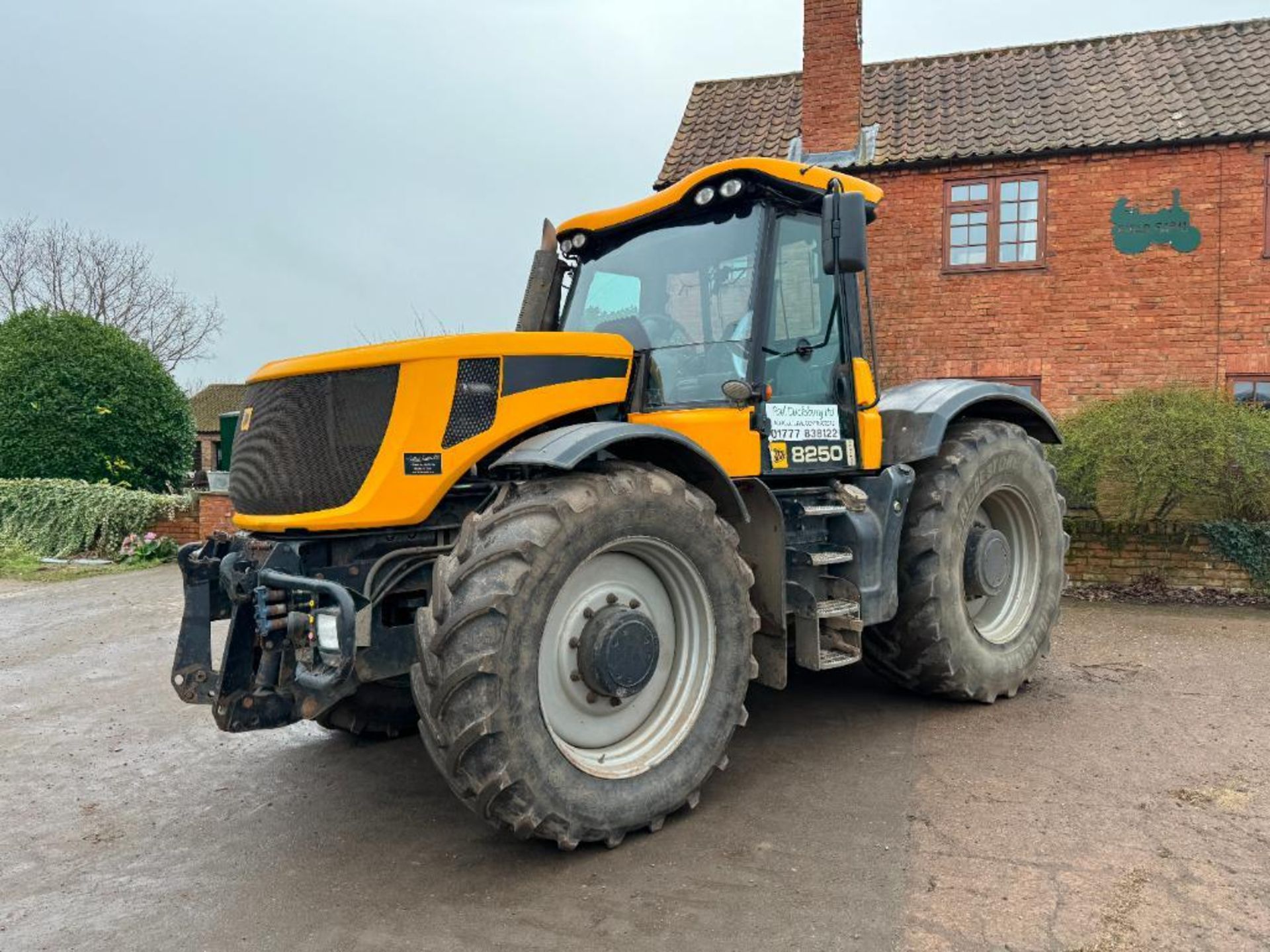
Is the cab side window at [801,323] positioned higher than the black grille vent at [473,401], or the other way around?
the cab side window at [801,323]

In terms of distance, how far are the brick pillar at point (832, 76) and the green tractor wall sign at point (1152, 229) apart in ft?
11.3

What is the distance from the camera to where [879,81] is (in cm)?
1400

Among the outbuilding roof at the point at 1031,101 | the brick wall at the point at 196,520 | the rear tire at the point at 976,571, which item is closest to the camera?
the rear tire at the point at 976,571

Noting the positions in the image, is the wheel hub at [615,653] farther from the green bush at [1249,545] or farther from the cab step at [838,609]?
the green bush at [1249,545]

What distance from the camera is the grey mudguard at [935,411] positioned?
4.97 m

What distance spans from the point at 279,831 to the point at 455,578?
1.45m

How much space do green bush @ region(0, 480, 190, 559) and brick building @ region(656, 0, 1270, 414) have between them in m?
8.29

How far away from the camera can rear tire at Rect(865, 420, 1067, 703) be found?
492 cm

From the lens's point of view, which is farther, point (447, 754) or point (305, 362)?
point (305, 362)

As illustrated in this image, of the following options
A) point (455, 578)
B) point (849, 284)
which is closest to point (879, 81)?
point (849, 284)

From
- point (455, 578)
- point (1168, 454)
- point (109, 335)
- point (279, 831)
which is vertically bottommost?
point (279, 831)

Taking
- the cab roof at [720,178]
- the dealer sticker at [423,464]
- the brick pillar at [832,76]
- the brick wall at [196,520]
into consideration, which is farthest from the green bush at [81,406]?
the dealer sticker at [423,464]

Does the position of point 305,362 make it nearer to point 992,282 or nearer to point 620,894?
point 620,894

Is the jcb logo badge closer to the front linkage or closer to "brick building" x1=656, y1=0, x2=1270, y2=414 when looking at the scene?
the front linkage
